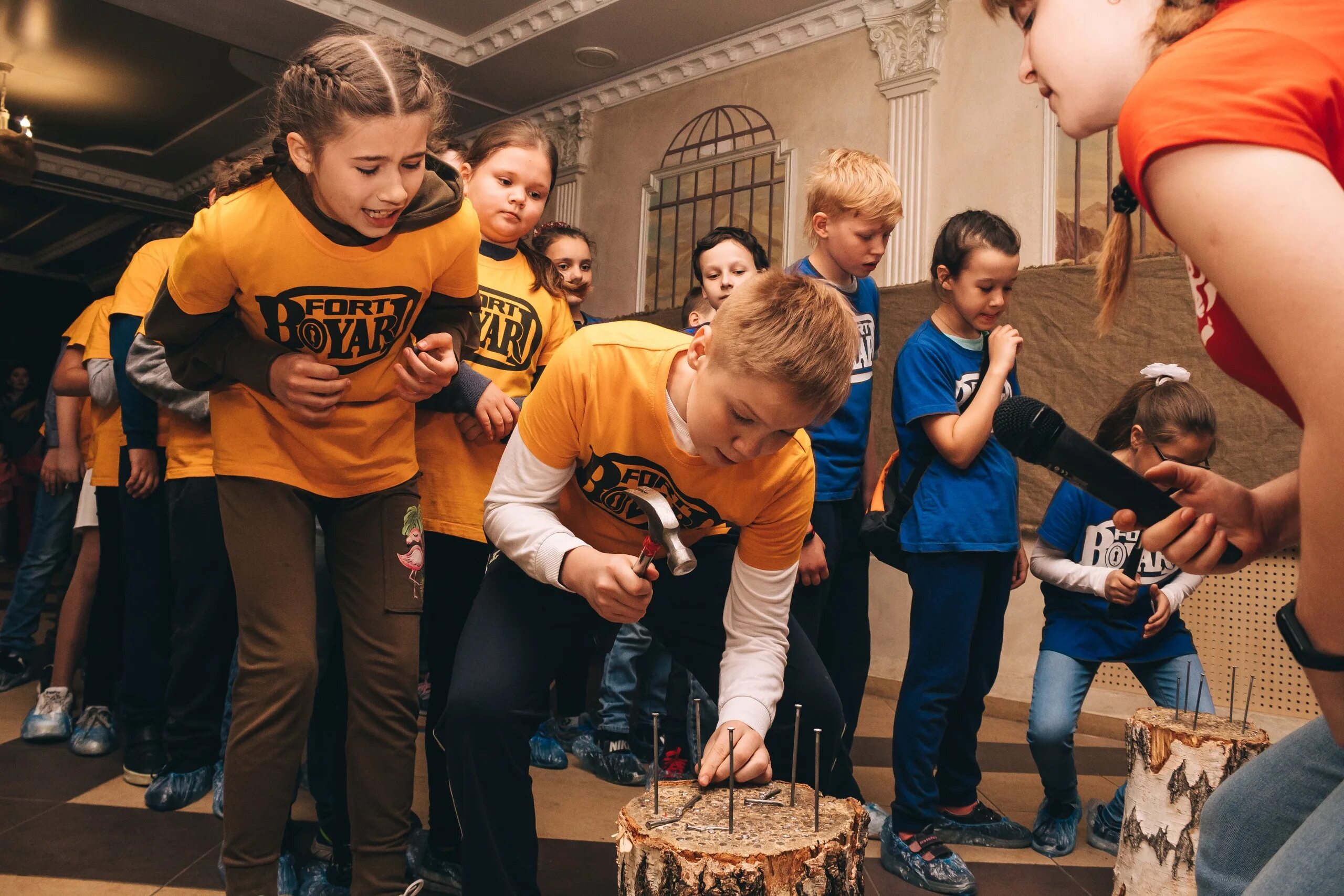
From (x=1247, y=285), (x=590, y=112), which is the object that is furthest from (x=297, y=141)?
(x=590, y=112)

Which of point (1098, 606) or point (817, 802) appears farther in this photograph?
point (1098, 606)

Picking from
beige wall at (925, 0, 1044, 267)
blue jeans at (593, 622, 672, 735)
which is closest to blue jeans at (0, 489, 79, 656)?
blue jeans at (593, 622, 672, 735)

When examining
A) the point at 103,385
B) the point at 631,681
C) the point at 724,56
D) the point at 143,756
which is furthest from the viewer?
the point at 724,56

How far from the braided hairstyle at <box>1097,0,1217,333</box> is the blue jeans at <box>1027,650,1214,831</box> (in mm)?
1471

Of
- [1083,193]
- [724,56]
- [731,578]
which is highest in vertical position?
[724,56]

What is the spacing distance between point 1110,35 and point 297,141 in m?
1.18

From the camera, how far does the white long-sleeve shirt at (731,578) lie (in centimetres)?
144

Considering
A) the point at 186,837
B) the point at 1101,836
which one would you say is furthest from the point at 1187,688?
the point at 186,837

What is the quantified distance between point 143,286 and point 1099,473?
2.43 meters

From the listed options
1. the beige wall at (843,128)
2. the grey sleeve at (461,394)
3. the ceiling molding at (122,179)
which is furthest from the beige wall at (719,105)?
the ceiling molding at (122,179)

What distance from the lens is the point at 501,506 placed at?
1.56 metres

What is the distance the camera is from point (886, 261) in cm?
462

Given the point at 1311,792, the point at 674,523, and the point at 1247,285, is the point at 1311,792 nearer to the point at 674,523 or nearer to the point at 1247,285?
the point at 1247,285

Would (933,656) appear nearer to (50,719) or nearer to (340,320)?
(340,320)
